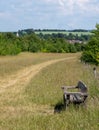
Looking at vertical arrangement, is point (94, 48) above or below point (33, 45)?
above

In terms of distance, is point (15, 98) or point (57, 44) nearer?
point (15, 98)

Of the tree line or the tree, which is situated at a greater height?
the tree

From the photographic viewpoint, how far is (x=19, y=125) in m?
9.48

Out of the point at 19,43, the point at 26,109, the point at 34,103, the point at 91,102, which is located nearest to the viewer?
the point at 91,102

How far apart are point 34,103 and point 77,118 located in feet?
16.2

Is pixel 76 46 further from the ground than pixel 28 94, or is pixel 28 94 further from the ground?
pixel 28 94

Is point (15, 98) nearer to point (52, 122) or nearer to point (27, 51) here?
point (52, 122)

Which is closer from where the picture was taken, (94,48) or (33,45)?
(94,48)

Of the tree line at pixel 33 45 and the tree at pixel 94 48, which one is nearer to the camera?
the tree at pixel 94 48

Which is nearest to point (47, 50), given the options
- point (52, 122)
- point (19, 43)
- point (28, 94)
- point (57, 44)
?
point (57, 44)

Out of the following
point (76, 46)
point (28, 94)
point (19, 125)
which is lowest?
point (76, 46)

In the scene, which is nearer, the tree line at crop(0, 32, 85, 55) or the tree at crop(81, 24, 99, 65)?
the tree at crop(81, 24, 99, 65)

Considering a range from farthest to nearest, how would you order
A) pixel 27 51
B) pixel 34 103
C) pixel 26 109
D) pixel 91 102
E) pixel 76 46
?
pixel 76 46
pixel 27 51
pixel 34 103
pixel 26 109
pixel 91 102

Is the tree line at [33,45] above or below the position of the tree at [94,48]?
below
